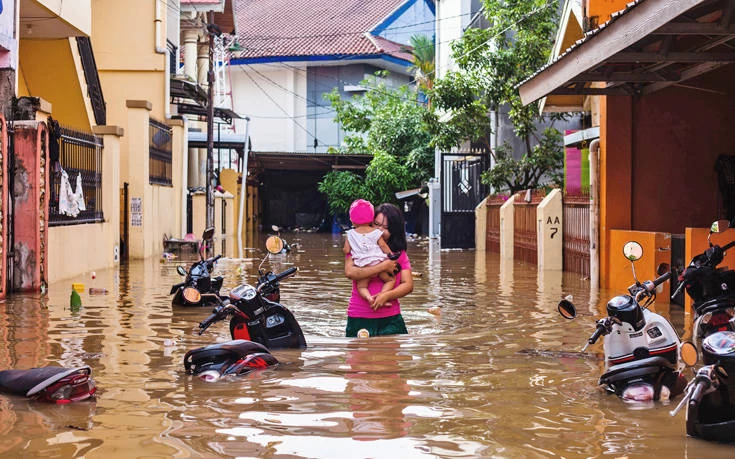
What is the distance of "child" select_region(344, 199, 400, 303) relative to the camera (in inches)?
345

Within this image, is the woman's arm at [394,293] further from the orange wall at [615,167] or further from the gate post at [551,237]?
the gate post at [551,237]

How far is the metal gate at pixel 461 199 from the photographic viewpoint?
31.9 m

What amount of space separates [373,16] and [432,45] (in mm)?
8697

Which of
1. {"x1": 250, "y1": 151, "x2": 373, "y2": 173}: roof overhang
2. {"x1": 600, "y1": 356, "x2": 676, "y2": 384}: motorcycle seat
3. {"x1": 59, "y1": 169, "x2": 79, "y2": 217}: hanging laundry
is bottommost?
{"x1": 600, "y1": 356, "x2": 676, "y2": 384}: motorcycle seat

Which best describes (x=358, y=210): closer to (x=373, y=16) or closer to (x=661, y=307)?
(x=661, y=307)

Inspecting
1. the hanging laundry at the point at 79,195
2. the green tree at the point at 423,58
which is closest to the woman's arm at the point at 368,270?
the hanging laundry at the point at 79,195

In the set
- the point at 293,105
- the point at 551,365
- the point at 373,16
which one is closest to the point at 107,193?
the point at 551,365

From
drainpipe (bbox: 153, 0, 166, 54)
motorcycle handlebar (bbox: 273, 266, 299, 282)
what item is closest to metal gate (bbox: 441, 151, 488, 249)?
drainpipe (bbox: 153, 0, 166, 54)

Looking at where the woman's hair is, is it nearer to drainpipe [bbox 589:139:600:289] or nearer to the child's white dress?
the child's white dress

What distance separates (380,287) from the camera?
8.98 meters

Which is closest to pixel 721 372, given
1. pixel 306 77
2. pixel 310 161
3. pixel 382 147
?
pixel 382 147

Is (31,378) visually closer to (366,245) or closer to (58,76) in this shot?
(366,245)

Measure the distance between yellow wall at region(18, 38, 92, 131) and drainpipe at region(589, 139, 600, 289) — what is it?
36.2 ft

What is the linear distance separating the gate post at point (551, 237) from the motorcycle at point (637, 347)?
553 inches
